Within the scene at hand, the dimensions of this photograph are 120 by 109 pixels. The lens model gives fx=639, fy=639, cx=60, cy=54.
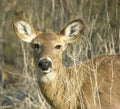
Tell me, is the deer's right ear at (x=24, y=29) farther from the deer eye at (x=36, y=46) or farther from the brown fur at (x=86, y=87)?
the brown fur at (x=86, y=87)

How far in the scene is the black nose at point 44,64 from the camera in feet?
26.3

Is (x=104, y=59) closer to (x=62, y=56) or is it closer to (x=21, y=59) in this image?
(x=62, y=56)

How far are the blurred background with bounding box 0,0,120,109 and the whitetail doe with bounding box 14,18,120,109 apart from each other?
23 centimetres

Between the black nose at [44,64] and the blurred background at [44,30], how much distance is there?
0.28 metres

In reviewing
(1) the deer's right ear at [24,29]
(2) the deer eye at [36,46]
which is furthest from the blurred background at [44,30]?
(1) the deer's right ear at [24,29]

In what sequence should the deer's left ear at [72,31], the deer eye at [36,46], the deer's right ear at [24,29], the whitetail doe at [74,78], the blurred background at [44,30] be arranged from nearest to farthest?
the whitetail doe at [74,78] < the deer eye at [36,46] < the deer's left ear at [72,31] < the deer's right ear at [24,29] < the blurred background at [44,30]

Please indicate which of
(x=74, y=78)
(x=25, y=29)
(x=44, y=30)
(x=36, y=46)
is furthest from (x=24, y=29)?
(x=44, y=30)

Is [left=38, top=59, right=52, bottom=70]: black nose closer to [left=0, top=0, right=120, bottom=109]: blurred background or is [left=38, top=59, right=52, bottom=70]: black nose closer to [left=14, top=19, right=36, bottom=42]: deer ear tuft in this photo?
[left=0, top=0, right=120, bottom=109]: blurred background

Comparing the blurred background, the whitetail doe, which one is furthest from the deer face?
the blurred background

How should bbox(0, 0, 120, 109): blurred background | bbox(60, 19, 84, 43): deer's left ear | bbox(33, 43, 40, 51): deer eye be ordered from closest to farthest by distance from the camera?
bbox(33, 43, 40, 51): deer eye < bbox(60, 19, 84, 43): deer's left ear < bbox(0, 0, 120, 109): blurred background

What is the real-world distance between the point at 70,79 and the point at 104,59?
0.57 meters

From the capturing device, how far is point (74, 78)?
8.36 metres

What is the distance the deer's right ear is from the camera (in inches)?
349

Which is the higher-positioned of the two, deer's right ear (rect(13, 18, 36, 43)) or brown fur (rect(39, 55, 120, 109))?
deer's right ear (rect(13, 18, 36, 43))
